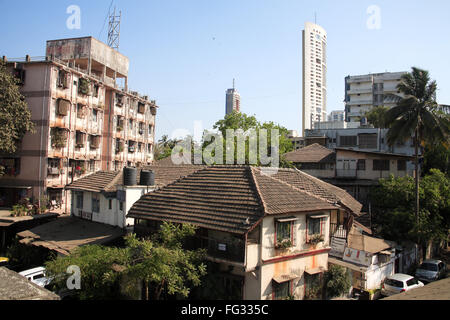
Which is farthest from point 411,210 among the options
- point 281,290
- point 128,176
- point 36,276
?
point 36,276

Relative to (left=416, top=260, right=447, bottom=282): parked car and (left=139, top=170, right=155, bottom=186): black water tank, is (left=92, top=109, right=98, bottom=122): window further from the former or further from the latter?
(left=416, top=260, right=447, bottom=282): parked car

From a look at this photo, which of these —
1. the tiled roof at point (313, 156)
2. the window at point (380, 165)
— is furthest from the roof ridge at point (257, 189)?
the tiled roof at point (313, 156)

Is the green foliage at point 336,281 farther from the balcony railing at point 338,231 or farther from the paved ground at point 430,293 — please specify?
the paved ground at point 430,293

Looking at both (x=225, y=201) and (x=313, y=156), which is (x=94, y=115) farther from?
(x=225, y=201)

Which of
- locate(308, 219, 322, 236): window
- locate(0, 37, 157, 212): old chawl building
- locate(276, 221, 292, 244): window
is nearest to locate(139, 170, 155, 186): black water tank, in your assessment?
locate(276, 221, 292, 244): window

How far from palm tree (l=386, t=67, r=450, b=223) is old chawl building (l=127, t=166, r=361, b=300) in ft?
40.5

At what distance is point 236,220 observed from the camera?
15625 millimetres

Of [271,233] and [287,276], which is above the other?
[271,233]

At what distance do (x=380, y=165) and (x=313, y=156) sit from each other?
782 cm

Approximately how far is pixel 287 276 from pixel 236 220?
374 centimetres

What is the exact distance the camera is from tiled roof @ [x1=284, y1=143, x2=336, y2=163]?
39.6 m
